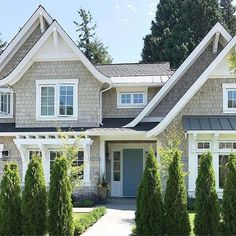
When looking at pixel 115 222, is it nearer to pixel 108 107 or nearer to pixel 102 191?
pixel 102 191

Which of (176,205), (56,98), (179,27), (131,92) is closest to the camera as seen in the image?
(176,205)

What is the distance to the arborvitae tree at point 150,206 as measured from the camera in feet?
38.5

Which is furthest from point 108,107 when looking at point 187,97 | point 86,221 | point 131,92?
point 86,221

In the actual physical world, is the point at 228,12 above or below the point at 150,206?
above

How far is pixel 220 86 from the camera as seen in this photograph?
20594 mm

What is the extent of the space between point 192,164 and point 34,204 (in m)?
9.41

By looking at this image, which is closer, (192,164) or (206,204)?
(206,204)

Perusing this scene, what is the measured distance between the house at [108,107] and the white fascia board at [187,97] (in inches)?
1.7

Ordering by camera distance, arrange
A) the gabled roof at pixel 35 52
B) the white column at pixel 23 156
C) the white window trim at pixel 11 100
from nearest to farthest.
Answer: the white column at pixel 23 156 < the gabled roof at pixel 35 52 < the white window trim at pixel 11 100

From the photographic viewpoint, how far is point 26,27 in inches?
942

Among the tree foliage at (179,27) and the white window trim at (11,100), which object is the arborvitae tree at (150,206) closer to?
the white window trim at (11,100)

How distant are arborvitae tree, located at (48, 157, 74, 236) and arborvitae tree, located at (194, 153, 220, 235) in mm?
3323

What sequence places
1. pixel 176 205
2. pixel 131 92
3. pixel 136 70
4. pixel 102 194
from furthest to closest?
1. pixel 136 70
2. pixel 131 92
3. pixel 102 194
4. pixel 176 205

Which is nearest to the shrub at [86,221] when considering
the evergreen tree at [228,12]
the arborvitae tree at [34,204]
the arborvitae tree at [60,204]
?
the arborvitae tree at [60,204]
